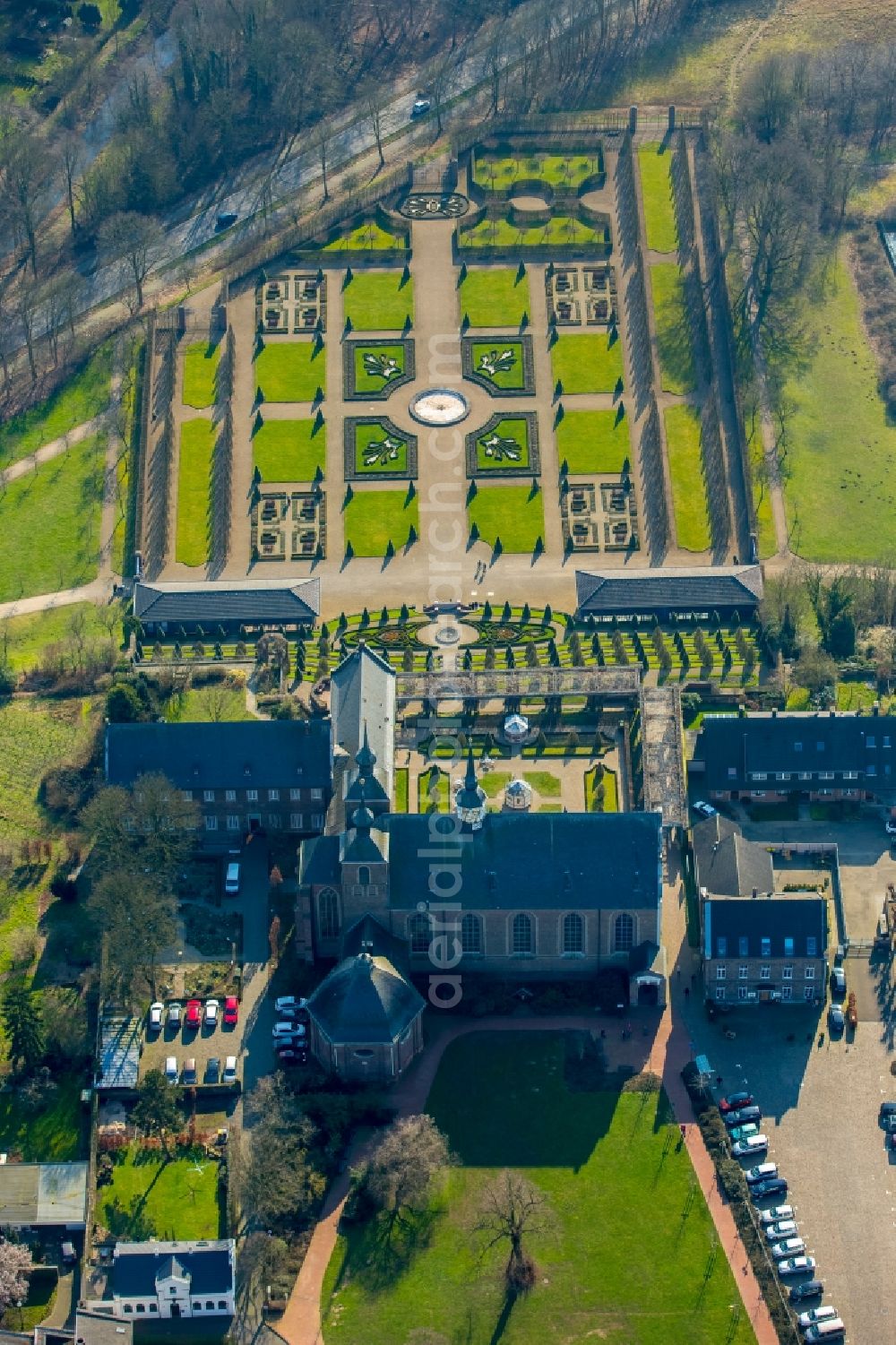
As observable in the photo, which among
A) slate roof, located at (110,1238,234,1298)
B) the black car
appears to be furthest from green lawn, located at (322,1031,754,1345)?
slate roof, located at (110,1238,234,1298)

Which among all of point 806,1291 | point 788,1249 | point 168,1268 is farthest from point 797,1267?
point 168,1268

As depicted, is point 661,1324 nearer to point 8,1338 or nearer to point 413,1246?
point 413,1246

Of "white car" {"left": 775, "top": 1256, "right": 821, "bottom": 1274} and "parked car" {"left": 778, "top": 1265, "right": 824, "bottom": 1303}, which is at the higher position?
"white car" {"left": 775, "top": 1256, "right": 821, "bottom": 1274}

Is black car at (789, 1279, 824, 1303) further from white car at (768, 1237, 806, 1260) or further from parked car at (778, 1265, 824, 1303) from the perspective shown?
white car at (768, 1237, 806, 1260)

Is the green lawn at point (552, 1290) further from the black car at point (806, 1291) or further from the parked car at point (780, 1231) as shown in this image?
the black car at point (806, 1291)

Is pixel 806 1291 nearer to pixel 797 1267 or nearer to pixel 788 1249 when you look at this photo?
pixel 797 1267

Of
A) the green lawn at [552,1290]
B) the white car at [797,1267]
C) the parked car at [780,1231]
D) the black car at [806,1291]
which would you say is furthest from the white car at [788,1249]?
the green lawn at [552,1290]
